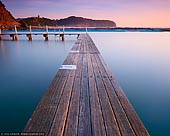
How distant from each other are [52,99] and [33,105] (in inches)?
51.0

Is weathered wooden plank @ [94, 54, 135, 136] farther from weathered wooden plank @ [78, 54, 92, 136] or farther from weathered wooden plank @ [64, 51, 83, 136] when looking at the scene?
weathered wooden plank @ [64, 51, 83, 136]

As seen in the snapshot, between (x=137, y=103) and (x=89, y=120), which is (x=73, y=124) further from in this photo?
(x=137, y=103)

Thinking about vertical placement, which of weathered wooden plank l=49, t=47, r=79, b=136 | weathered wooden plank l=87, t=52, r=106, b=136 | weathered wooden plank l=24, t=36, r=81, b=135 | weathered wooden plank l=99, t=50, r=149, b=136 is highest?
weathered wooden plank l=24, t=36, r=81, b=135

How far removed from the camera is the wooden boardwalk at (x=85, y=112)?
1494 mm

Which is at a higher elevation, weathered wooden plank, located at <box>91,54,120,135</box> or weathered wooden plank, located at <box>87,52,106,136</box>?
weathered wooden plank, located at <box>87,52,106,136</box>

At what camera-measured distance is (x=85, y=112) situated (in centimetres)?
182

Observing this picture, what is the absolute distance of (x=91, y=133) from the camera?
4.78 feet

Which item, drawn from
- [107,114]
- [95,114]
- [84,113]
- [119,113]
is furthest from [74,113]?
[119,113]

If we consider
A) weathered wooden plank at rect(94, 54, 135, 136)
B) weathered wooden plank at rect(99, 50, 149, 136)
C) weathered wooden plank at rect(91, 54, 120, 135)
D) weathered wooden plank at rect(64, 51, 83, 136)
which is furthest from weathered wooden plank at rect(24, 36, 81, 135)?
weathered wooden plank at rect(99, 50, 149, 136)

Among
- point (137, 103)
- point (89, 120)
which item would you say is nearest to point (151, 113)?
point (137, 103)

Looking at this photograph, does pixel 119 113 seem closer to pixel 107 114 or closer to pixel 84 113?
pixel 107 114

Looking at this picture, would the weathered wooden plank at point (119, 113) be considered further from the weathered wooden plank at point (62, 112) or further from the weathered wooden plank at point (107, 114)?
the weathered wooden plank at point (62, 112)

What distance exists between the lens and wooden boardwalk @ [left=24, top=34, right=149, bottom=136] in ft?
4.90

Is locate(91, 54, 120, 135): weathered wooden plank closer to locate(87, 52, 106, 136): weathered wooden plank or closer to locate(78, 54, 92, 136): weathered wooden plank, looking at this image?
locate(87, 52, 106, 136): weathered wooden plank
